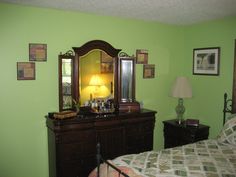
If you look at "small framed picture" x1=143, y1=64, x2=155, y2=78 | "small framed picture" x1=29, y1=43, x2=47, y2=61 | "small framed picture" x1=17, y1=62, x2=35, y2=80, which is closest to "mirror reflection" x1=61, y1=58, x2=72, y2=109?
"small framed picture" x1=29, y1=43, x2=47, y2=61

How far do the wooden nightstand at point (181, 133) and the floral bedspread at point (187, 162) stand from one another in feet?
2.50

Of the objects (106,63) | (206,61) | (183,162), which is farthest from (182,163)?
(206,61)

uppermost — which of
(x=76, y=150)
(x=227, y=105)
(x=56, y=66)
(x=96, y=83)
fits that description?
(x=56, y=66)

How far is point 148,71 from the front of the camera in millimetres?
4227

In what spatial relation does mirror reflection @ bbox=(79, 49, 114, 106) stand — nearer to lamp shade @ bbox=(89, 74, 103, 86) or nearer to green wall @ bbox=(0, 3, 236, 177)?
lamp shade @ bbox=(89, 74, 103, 86)

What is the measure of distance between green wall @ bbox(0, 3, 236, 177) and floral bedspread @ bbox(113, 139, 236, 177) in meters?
1.25

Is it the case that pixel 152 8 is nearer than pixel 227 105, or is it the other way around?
pixel 152 8

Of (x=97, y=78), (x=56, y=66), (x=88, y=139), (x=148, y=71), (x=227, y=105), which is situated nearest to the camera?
(x=88, y=139)

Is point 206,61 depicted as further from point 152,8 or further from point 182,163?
point 182,163

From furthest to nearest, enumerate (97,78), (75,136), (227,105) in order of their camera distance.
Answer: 1. (227,105)
2. (97,78)
3. (75,136)

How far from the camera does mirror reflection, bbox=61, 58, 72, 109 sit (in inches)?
136

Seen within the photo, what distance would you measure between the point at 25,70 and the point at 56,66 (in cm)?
41

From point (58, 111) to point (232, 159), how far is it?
7.41 ft

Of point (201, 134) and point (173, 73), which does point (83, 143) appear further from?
point (173, 73)
